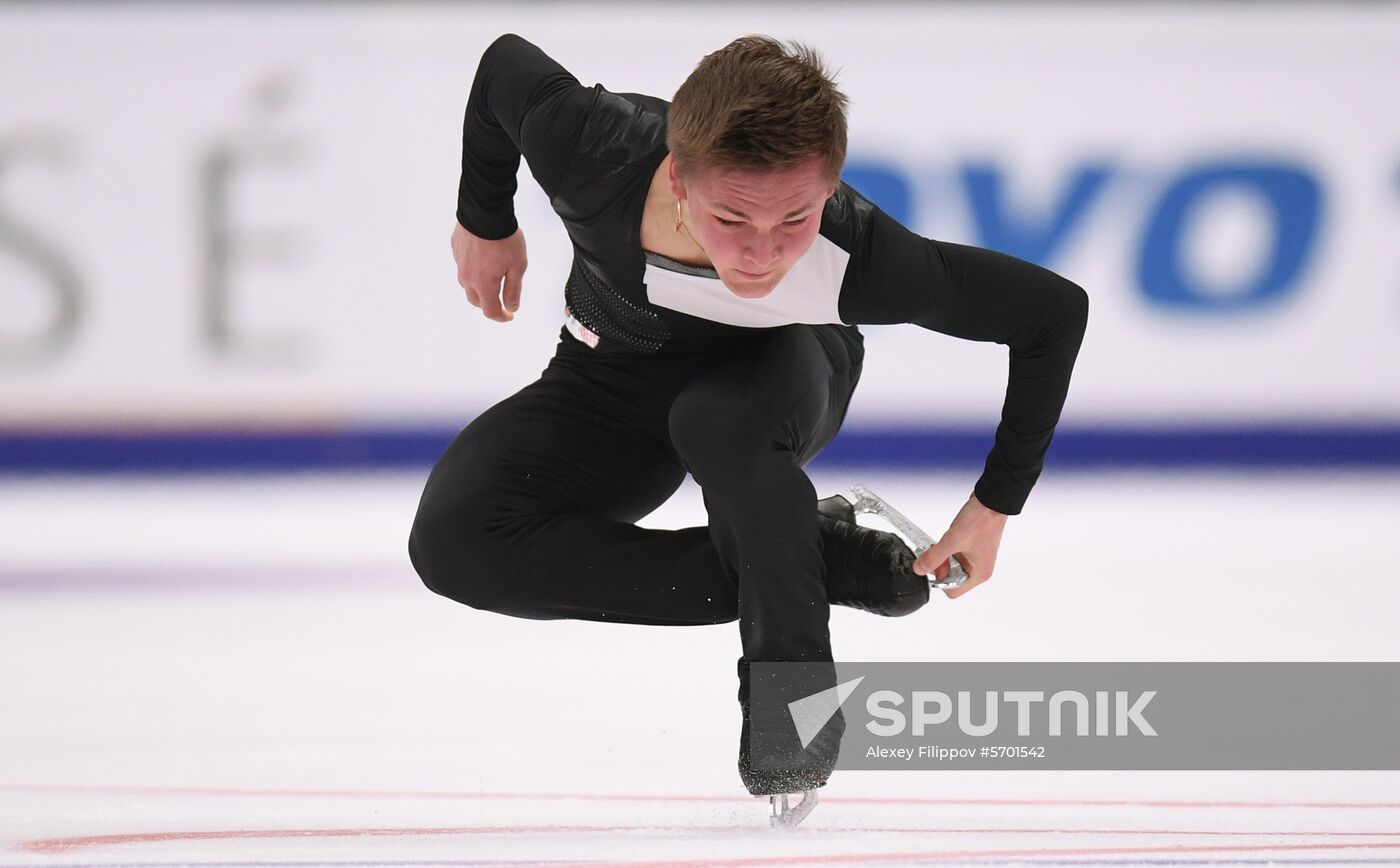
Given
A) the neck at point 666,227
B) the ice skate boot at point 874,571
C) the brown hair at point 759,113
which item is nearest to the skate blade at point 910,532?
the ice skate boot at point 874,571

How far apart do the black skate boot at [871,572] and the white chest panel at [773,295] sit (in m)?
0.29

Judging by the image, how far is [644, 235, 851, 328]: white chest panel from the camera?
208 centimetres

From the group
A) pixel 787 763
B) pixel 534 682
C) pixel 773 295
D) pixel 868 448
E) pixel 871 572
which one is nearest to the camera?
pixel 787 763

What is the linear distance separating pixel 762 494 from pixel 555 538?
1.30 ft

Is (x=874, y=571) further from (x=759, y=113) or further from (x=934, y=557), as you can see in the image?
(x=759, y=113)

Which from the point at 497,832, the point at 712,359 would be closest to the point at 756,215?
the point at 712,359

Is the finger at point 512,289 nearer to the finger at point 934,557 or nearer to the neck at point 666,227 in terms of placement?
the neck at point 666,227

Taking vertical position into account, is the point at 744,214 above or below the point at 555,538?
above

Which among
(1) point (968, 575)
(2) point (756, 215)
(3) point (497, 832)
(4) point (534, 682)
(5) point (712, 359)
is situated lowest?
(4) point (534, 682)

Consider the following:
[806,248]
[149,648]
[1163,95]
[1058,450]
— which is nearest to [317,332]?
[149,648]

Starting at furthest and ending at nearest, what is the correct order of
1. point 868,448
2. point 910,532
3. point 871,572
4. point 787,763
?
point 868,448
point 910,532
point 871,572
point 787,763

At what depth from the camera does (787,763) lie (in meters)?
2.00

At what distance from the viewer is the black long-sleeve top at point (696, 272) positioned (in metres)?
2.08

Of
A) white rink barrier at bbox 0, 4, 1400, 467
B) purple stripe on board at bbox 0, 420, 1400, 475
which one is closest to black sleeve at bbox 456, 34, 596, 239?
white rink barrier at bbox 0, 4, 1400, 467
